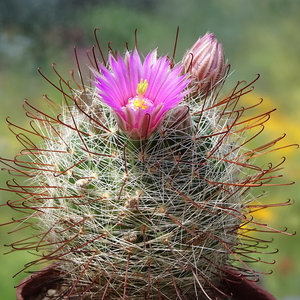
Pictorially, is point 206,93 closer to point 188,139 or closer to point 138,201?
point 188,139

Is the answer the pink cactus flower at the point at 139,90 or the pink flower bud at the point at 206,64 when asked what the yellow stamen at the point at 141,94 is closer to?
the pink cactus flower at the point at 139,90

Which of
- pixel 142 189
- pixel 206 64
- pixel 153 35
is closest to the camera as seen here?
pixel 142 189

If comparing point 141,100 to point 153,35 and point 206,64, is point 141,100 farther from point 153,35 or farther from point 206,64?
point 153,35

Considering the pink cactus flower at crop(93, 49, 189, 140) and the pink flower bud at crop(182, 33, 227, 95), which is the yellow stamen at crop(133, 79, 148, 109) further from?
the pink flower bud at crop(182, 33, 227, 95)

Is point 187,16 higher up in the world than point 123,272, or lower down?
higher up

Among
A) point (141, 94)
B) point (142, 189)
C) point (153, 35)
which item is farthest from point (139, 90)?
point (153, 35)

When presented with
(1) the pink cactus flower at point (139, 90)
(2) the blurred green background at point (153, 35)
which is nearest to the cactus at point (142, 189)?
(1) the pink cactus flower at point (139, 90)

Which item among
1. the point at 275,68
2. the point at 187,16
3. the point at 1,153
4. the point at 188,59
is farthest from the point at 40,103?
the point at 188,59
